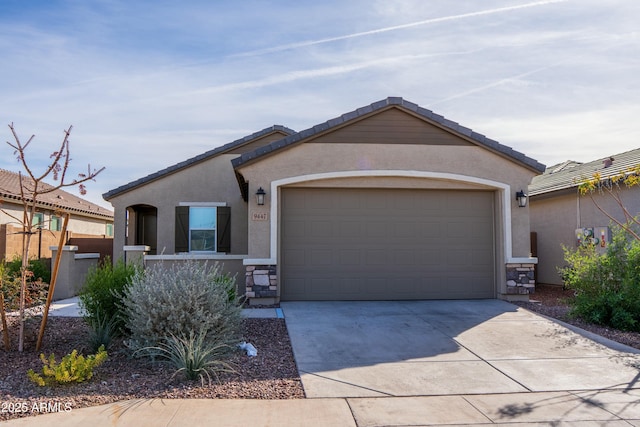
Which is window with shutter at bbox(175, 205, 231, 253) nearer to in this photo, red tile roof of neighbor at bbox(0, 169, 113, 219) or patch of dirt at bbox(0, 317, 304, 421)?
red tile roof of neighbor at bbox(0, 169, 113, 219)

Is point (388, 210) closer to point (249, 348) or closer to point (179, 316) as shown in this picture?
point (249, 348)

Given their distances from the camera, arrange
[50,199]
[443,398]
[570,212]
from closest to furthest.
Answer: [443,398] → [570,212] → [50,199]

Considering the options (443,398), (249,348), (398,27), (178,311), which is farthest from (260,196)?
(443,398)

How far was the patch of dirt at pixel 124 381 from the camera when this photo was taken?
17.1ft

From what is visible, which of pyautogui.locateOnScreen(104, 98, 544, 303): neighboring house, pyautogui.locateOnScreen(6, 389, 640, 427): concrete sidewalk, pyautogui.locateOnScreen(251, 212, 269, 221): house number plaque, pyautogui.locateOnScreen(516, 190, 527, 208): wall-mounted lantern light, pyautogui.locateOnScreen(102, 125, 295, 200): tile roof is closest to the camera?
pyautogui.locateOnScreen(6, 389, 640, 427): concrete sidewalk

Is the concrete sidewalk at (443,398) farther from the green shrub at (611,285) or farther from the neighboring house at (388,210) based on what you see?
the neighboring house at (388,210)

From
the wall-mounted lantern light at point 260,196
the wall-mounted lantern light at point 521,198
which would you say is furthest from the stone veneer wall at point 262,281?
the wall-mounted lantern light at point 521,198

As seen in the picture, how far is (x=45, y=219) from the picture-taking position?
Answer: 21078 mm

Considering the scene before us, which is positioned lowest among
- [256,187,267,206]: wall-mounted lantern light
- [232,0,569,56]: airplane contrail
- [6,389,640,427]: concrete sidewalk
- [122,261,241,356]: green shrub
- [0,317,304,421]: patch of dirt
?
[6,389,640,427]: concrete sidewalk

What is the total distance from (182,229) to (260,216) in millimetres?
5444

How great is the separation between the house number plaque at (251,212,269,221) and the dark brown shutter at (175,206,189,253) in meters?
5.23

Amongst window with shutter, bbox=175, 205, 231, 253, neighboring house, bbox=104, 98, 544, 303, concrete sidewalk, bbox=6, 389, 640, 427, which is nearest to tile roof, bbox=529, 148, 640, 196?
neighboring house, bbox=104, 98, 544, 303

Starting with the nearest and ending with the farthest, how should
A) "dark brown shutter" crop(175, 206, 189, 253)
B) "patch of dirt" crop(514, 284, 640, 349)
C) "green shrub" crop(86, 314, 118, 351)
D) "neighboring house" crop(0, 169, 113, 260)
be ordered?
1. "green shrub" crop(86, 314, 118, 351)
2. "patch of dirt" crop(514, 284, 640, 349)
3. "dark brown shutter" crop(175, 206, 189, 253)
4. "neighboring house" crop(0, 169, 113, 260)

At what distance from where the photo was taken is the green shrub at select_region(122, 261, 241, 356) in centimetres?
664
